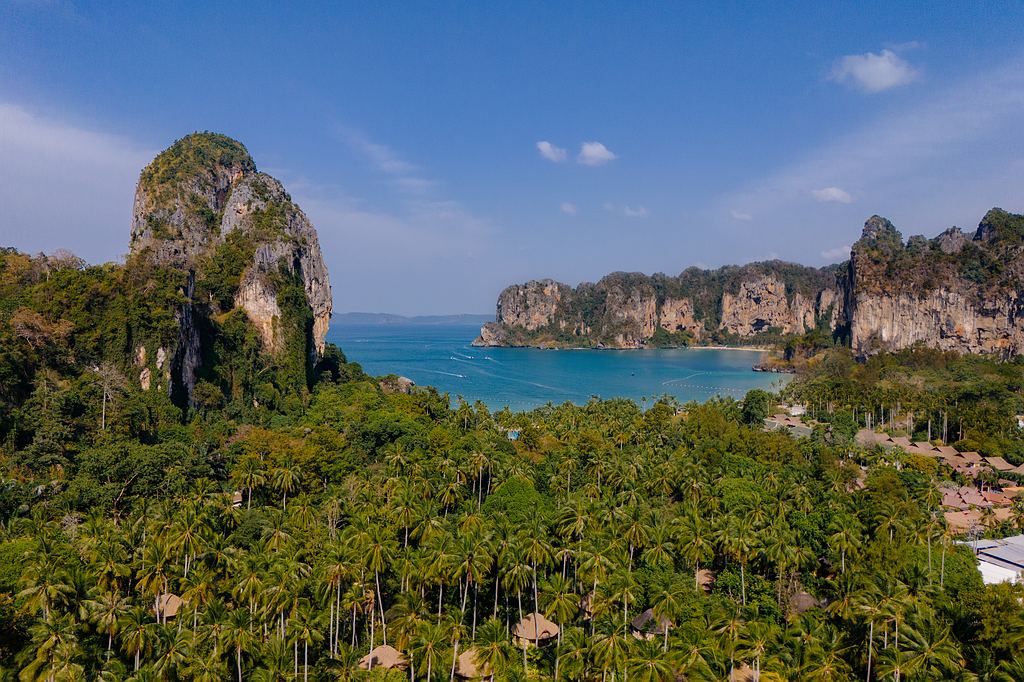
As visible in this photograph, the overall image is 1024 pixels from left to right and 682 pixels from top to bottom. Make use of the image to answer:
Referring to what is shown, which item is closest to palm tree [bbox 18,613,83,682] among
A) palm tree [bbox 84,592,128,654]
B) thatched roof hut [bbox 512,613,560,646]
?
palm tree [bbox 84,592,128,654]

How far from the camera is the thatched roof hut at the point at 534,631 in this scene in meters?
30.9

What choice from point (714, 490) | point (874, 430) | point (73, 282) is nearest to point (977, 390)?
point (874, 430)

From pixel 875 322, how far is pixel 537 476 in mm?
137034

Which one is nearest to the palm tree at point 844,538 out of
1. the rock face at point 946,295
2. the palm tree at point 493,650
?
the palm tree at point 493,650

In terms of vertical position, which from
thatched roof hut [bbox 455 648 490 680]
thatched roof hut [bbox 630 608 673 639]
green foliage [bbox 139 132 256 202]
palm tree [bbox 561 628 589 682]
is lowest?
thatched roof hut [bbox 455 648 490 680]

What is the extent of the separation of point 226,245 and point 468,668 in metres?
78.2

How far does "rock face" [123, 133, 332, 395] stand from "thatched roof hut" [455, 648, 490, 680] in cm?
4966

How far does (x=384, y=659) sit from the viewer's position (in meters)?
28.9

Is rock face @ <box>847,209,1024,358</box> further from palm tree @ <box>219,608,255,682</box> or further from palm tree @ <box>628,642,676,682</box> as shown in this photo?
palm tree @ <box>219,608,255,682</box>

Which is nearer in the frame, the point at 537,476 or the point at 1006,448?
the point at 537,476

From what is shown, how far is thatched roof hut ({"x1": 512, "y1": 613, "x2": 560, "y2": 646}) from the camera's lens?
30.9m

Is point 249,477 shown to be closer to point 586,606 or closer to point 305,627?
point 305,627

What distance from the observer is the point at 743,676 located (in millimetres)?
27469

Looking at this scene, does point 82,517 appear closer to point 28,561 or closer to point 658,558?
point 28,561
